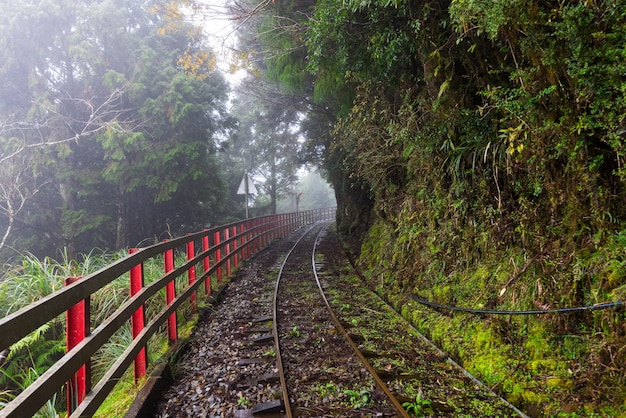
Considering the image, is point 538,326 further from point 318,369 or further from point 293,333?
point 293,333

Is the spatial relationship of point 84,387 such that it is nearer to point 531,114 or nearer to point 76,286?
point 76,286

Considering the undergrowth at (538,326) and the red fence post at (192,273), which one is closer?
the undergrowth at (538,326)

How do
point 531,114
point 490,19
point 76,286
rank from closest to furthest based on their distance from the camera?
point 76,286 < point 490,19 < point 531,114

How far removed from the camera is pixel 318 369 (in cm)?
396


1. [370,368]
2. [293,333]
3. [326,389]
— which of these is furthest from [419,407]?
[293,333]

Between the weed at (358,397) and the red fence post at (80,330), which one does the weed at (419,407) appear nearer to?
the weed at (358,397)

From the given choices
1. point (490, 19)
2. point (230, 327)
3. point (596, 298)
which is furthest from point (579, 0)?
point (230, 327)

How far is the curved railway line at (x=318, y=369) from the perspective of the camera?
322cm

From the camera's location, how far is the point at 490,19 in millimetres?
3293

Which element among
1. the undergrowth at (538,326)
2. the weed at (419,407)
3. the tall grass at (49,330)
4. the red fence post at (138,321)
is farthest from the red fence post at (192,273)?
the weed at (419,407)

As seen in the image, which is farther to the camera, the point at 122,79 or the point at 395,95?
the point at 122,79

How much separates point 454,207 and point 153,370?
14.0 ft

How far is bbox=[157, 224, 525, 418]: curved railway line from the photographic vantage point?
322 centimetres

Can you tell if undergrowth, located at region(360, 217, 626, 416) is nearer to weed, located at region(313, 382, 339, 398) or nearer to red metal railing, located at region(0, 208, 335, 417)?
weed, located at region(313, 382, 339, 398)
